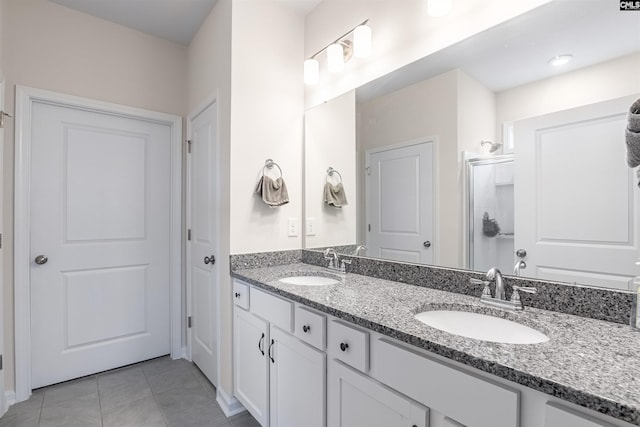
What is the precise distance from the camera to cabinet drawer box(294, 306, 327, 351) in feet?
3.98

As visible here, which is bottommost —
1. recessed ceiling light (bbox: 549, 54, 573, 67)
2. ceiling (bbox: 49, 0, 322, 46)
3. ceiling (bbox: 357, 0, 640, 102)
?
recessed ceiling light (bbox: 549, 54, 573, 67)

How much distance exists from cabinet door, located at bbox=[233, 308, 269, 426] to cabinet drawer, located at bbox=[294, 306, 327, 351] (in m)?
0.29

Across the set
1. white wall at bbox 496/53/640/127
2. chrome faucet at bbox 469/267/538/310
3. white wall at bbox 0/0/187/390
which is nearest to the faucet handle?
chrome faucet at bbox 469/267/538/310

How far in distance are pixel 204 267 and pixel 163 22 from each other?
1842 millimetres

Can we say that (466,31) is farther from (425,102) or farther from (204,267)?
(204,267)

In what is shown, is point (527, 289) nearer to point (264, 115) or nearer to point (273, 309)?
point (273, 309)

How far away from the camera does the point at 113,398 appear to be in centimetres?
203

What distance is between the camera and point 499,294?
1157 millimetres

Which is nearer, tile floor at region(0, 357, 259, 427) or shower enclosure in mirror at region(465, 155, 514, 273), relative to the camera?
shower enclosure in mirror at region(465, 155, 514, 273)

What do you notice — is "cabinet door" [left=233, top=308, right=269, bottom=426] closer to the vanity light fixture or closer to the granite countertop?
the granite countertop

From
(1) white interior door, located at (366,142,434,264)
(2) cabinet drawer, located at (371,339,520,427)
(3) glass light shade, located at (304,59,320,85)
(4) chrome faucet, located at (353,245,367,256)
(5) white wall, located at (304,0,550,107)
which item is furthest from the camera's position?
(3) glass light shade, located at (304,59,320,85)

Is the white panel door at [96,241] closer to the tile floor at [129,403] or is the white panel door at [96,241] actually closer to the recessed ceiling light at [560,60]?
the tile floor at [129,403]

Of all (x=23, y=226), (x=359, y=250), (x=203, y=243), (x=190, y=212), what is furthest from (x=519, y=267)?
(x=23, y=226)

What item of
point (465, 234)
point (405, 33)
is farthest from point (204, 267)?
point (405, 33)
